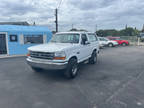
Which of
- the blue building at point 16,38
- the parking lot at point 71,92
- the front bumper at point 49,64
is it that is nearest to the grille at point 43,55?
the front bumper at point 49,64

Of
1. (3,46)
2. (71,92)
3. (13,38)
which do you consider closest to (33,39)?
(13,38)

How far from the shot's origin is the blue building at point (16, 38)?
1116cm

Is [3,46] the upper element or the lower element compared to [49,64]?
upper

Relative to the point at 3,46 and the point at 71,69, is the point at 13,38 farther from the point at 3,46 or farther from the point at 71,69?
the point at 71,69

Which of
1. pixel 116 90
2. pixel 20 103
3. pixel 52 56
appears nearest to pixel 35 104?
pixel 20 103

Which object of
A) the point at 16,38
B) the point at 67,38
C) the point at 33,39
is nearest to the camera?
the point at 67,38

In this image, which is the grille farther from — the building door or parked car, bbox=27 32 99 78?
the building door

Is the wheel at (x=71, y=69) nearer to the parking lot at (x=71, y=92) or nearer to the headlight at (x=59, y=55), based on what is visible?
the parking lot at (x=71, y=92)

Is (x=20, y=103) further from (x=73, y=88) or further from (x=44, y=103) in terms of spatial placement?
(x=73, y=88)

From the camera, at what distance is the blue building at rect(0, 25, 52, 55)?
1116 cm

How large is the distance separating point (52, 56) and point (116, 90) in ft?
8.37

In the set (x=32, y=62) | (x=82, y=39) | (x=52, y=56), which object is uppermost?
(x=82, y=39)

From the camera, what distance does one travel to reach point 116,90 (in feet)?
12.3

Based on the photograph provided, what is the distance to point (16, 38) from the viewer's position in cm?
1151
